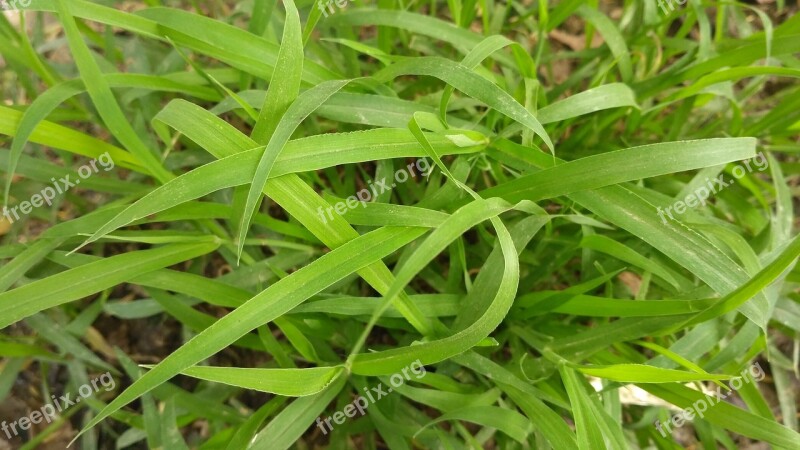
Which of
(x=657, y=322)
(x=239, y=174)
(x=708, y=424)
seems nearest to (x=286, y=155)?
(x=239, y=174)

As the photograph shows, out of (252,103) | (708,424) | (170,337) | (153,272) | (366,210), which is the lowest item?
(708,424)

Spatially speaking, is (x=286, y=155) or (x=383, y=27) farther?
(x=383, y=27)

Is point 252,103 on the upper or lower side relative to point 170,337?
upper

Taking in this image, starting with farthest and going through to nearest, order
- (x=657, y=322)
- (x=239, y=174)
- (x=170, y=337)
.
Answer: (x=170, y=337) → (x=657, y=322) → (x=239, y=174)

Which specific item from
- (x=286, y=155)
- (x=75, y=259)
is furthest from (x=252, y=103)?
(x=75, y=259)

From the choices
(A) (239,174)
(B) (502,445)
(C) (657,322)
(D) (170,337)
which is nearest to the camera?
(A) (239,174)

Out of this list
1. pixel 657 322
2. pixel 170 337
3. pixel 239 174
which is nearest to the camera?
pixel 239 174

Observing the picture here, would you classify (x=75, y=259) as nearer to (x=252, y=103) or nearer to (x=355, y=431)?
(x=252, y=103)

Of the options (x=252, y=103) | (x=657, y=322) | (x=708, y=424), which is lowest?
(x=708, y=424)

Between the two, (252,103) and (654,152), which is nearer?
(654,152)

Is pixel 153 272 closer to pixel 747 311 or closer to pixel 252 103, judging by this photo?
pixel 252 103
